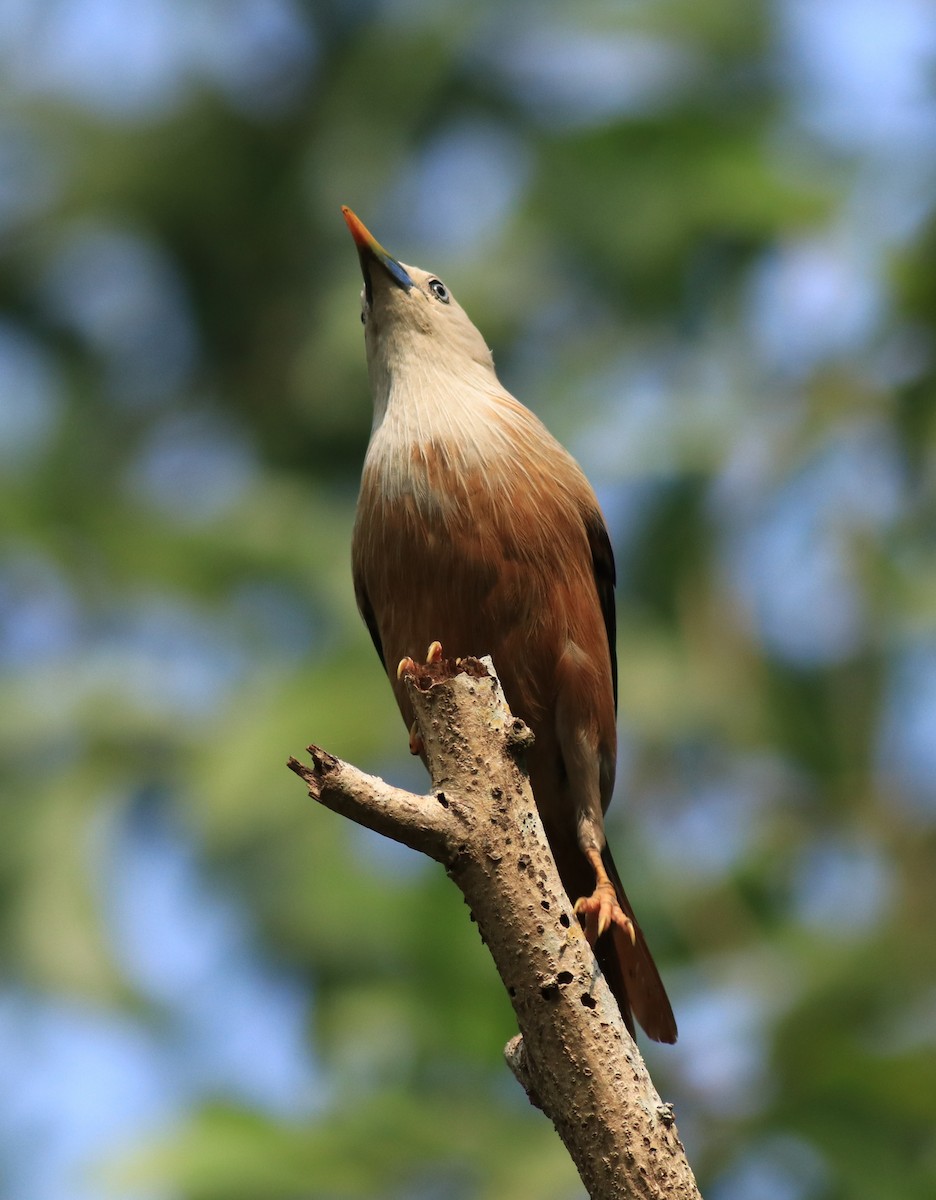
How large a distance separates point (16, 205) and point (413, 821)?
12378 millimetres

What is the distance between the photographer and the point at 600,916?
4520 millimetres

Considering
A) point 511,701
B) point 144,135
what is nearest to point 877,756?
point 511,701

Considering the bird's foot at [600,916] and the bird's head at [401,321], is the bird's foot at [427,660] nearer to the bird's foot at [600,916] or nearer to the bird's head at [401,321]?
the bird's foot at [600,916]

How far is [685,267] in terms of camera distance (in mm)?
9906

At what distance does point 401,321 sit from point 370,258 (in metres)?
0.24

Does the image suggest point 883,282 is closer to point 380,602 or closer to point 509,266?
point 509,266

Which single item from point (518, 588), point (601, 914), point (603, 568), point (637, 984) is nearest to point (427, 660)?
point (518, 588)

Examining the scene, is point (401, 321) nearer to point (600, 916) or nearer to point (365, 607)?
point (365, 607)

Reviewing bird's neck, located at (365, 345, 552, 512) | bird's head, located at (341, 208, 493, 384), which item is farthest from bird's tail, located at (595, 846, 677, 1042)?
bird's head, located at (341, 208, 493, 384)

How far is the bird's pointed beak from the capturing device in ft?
17.6

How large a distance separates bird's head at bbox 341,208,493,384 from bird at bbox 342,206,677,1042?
221 mm

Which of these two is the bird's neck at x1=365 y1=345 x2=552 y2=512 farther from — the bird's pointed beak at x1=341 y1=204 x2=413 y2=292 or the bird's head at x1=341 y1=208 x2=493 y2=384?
the bird's pointed beak at x1=341 y1=204 x2=413 y2=292

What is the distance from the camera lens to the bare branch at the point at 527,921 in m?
3.30

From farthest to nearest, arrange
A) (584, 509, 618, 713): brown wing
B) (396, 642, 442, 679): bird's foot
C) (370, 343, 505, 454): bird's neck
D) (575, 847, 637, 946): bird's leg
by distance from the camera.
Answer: (584, 509, 618, 713): brown wing → (370, 343, 505, 454): bird's neck → (575, 847, 637, 946): bird's leg → (396, 642, 442, 679): bird's foot
